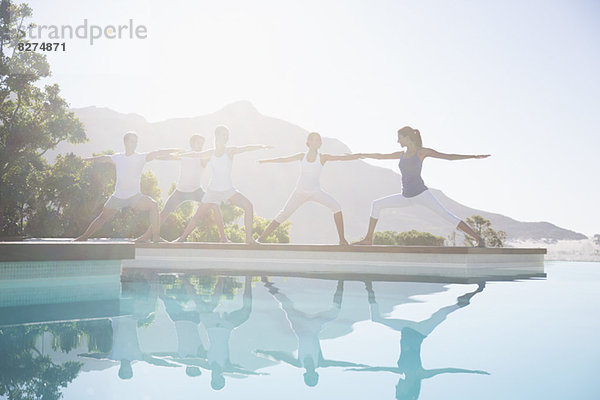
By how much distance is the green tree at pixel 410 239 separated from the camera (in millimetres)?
31077

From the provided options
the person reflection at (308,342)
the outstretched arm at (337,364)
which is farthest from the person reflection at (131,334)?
the outstretched arm at (337,364)

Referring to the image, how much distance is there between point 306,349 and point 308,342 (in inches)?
7.9

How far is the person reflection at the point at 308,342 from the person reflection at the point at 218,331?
0.30 m

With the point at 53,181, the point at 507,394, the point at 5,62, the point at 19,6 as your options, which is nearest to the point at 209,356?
the point at 507,394

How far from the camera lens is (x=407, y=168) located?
9.50 metres

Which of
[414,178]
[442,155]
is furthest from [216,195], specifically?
[442,155]

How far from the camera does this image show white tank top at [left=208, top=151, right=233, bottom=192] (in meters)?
10.2

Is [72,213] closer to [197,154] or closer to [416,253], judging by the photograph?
[197,154]

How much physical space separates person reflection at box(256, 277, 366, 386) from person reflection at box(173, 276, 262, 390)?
297 millimetres

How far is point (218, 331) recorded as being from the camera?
146 inches

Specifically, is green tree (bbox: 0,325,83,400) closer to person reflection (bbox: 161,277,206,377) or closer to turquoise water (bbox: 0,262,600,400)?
turquoise water (bbox: 0,262,600,400)

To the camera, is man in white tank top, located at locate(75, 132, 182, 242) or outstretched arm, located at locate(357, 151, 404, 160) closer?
man in white tank top, located at locate(75, 132, 182, 242)

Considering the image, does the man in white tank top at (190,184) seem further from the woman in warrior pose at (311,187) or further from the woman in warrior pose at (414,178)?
the woman in warrior pose at (414,178)

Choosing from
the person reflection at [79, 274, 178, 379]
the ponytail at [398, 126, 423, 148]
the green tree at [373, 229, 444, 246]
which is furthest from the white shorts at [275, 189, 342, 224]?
the green tree at [373, 229, 444, 246]
